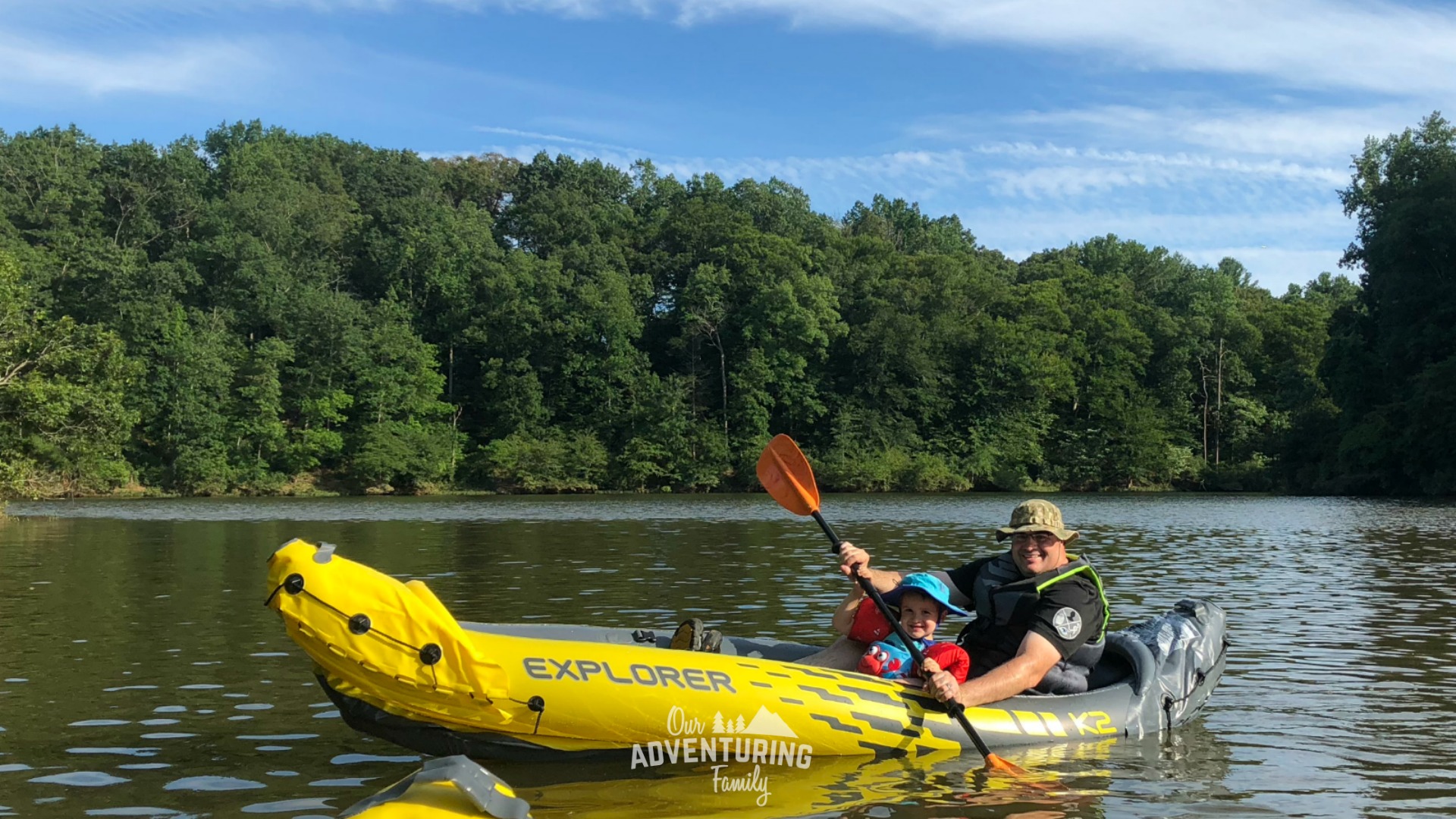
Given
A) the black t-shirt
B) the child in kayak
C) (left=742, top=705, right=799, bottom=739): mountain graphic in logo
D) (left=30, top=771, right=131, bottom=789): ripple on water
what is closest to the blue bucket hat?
the child in kayak

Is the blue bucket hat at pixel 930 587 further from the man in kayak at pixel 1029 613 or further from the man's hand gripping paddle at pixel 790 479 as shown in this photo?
the man's hand gripping paddle at pixel 790 479

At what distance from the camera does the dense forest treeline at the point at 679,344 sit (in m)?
45.6

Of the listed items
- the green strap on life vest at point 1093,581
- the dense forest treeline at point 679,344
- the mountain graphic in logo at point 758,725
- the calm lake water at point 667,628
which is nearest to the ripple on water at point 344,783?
the calm lake water at point 667,628

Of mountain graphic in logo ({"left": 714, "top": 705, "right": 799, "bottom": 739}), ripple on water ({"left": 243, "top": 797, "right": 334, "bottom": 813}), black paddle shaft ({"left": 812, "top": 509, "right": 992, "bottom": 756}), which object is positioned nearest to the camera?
ripple on water ({"left": 243, "top": 797, "right": 334, "bottom": 813})

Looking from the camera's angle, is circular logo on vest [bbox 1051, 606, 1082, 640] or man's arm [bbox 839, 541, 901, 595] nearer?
circular logo on vest [bbox 1051, 606, 1082, 640]

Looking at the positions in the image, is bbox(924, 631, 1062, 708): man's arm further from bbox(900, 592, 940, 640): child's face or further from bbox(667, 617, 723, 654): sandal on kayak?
bbox(667, 617, 723, 654): sandal on kayak

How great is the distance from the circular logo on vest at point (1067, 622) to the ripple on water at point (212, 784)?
12.5 ft

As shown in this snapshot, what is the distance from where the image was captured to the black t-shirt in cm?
654

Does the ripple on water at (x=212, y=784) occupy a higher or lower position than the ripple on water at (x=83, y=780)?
lower

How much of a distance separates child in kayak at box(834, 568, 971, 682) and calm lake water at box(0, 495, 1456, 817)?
0.53 meters

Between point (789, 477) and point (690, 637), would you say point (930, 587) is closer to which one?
point (690, 637)

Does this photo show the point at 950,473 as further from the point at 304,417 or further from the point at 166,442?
the point at 166,442

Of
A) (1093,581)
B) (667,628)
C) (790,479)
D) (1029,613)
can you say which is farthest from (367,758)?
(667,628)

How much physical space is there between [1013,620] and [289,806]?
11.6 feet
